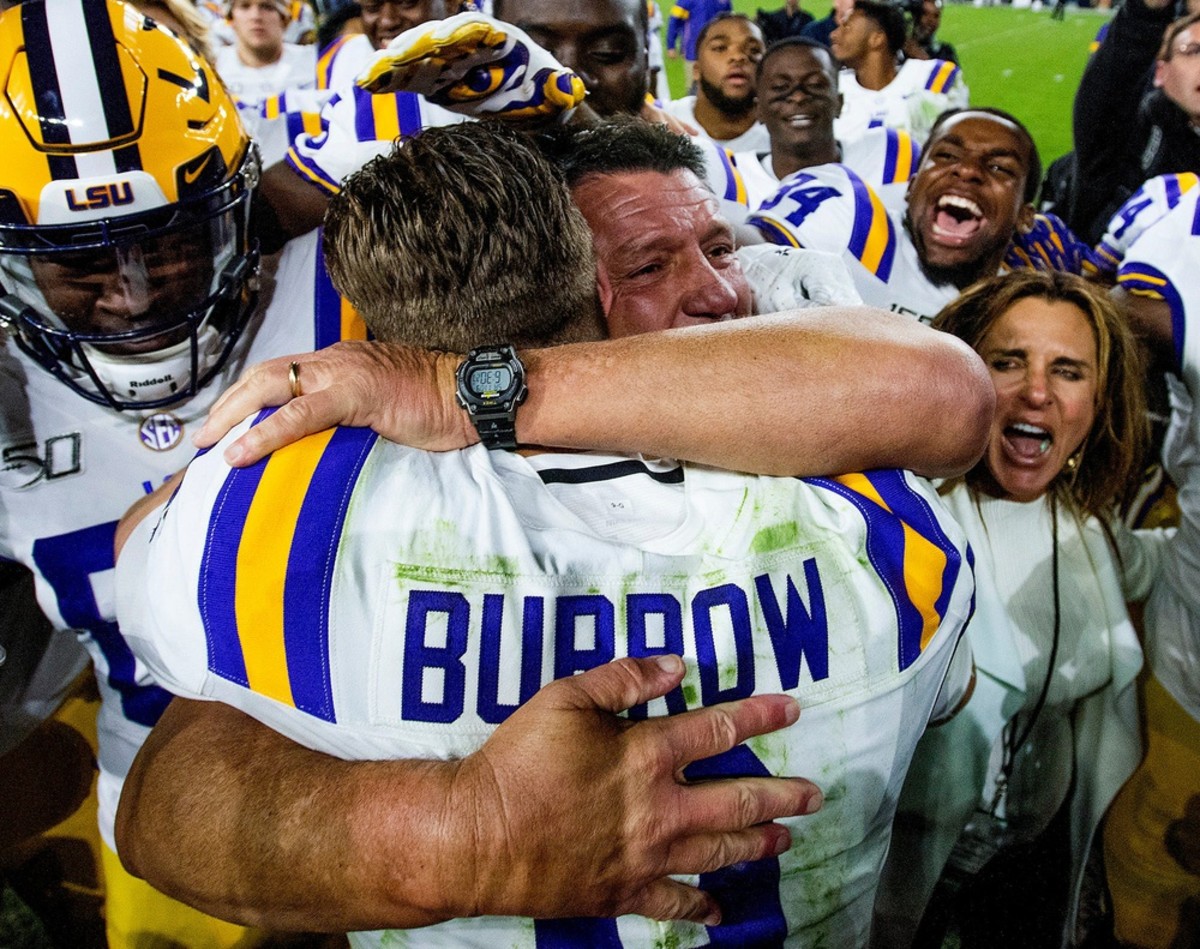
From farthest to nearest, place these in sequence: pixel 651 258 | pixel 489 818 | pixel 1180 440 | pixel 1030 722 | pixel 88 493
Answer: pixel 1180 440 < pixel 1030 722 < pixel 88 493 < pixel 651 258 < pixel 489 818

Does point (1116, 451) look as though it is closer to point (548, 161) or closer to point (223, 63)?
point (548, 161)

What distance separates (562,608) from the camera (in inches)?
43.3

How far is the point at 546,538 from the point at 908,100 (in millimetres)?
5866

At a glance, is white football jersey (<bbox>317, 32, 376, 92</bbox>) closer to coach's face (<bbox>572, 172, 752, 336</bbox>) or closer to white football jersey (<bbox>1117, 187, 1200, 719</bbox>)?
coach's face (<bbox>572, 172, 752, 336</bbox>)

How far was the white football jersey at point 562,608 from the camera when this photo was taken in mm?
1035

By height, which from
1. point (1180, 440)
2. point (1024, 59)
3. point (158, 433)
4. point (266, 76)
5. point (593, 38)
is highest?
point (1024, 59)

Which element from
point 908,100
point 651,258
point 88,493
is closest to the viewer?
point 651,258

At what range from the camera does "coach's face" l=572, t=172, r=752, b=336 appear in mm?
1703

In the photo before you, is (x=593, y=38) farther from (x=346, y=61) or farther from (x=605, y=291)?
(x=346, y=61)

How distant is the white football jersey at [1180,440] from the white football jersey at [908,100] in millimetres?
3074

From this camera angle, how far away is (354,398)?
1184 mm

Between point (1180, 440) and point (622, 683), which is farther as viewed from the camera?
point (1180, 440)

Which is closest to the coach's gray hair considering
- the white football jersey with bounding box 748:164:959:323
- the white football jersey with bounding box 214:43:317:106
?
the white football jersey with bounding box 748:164:959:323

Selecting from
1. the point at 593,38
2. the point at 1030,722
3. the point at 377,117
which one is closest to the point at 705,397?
the point at 1030,722
